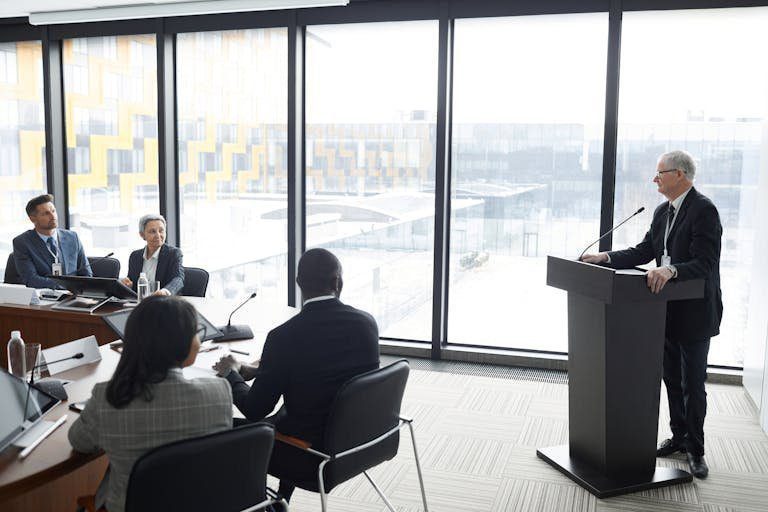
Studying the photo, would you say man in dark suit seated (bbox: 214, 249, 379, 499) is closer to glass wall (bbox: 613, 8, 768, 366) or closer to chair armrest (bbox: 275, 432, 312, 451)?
chair armrest (bbox: 275, 432, 312, 451)

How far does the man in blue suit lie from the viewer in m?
5.09

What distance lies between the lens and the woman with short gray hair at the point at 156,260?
4.91 metres

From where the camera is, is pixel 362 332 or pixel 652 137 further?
pixel 652 137

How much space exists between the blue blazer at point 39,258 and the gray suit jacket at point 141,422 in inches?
129

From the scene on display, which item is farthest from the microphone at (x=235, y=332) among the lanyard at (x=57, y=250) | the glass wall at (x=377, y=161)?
the glass wall at (x=377, y=161)

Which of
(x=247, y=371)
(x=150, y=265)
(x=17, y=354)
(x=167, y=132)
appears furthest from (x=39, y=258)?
(x=247, y=371)

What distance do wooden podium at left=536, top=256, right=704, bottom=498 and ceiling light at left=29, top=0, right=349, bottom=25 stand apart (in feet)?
10.1

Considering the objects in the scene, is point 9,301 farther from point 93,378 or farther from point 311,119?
point 311,119

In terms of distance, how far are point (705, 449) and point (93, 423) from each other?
3563 millimetres

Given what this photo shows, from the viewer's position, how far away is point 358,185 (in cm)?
630

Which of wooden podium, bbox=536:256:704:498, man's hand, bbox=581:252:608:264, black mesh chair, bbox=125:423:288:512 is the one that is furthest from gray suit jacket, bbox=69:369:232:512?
man's hand, bbox=581:252:608:264

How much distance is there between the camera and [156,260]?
500cm

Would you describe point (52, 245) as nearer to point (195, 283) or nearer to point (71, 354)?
point (195, 283)

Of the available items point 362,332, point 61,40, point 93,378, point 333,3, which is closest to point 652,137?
point 333,3
